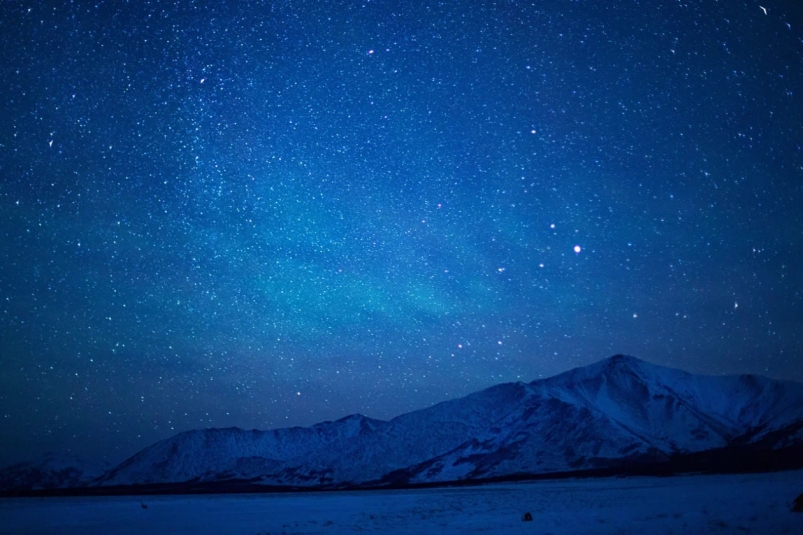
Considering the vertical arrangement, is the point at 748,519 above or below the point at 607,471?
above

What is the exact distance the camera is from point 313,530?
90.0 feet

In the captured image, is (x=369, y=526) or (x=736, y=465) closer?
(x=369, y=526)

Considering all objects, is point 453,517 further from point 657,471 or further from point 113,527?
point 657,471

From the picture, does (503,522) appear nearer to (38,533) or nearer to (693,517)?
(693,517)

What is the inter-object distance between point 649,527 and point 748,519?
3.74 metres

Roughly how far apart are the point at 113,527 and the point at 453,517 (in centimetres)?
2343

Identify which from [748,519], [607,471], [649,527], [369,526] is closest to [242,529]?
[369,526]

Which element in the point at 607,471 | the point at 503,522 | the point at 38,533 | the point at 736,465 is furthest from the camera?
the point at 607,471

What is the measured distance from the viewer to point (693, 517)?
2358 centimetres

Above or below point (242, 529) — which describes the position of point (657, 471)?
below

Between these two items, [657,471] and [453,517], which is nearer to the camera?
[453,517]

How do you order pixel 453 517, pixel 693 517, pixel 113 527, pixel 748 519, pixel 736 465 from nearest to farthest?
pixel 748 519 < pixel 693 517 < pixel 453 517 < pixel 113 527 < pixel 736 465

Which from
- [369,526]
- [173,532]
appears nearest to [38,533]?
[173,532]

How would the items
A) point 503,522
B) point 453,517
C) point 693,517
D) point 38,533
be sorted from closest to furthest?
point 693,517 < point 503,522 < point 453,517 < point 38,533
